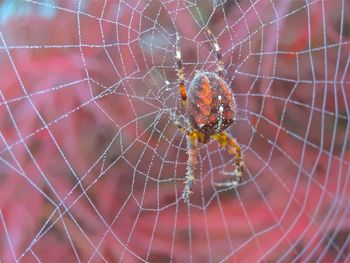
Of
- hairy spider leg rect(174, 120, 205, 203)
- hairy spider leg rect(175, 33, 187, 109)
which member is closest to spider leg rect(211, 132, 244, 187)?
hairy spider leg rect(174, 120, 205, 203)

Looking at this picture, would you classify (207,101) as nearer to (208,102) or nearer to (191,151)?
(208,102)

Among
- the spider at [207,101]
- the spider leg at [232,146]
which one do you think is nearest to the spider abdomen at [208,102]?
the spider at [207,101]

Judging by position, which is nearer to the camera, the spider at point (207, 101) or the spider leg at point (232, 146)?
the spider at point (207, 101)

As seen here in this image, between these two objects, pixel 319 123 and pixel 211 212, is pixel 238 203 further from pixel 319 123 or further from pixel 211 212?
pixel 319 123

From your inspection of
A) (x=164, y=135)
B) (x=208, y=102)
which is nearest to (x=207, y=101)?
(x=208, y=102)

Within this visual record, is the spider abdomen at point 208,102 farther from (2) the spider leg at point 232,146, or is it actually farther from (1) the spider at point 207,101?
(2) the spider leg at point 232,146

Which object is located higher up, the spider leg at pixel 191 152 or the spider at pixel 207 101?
the spider at pixel 207 101
